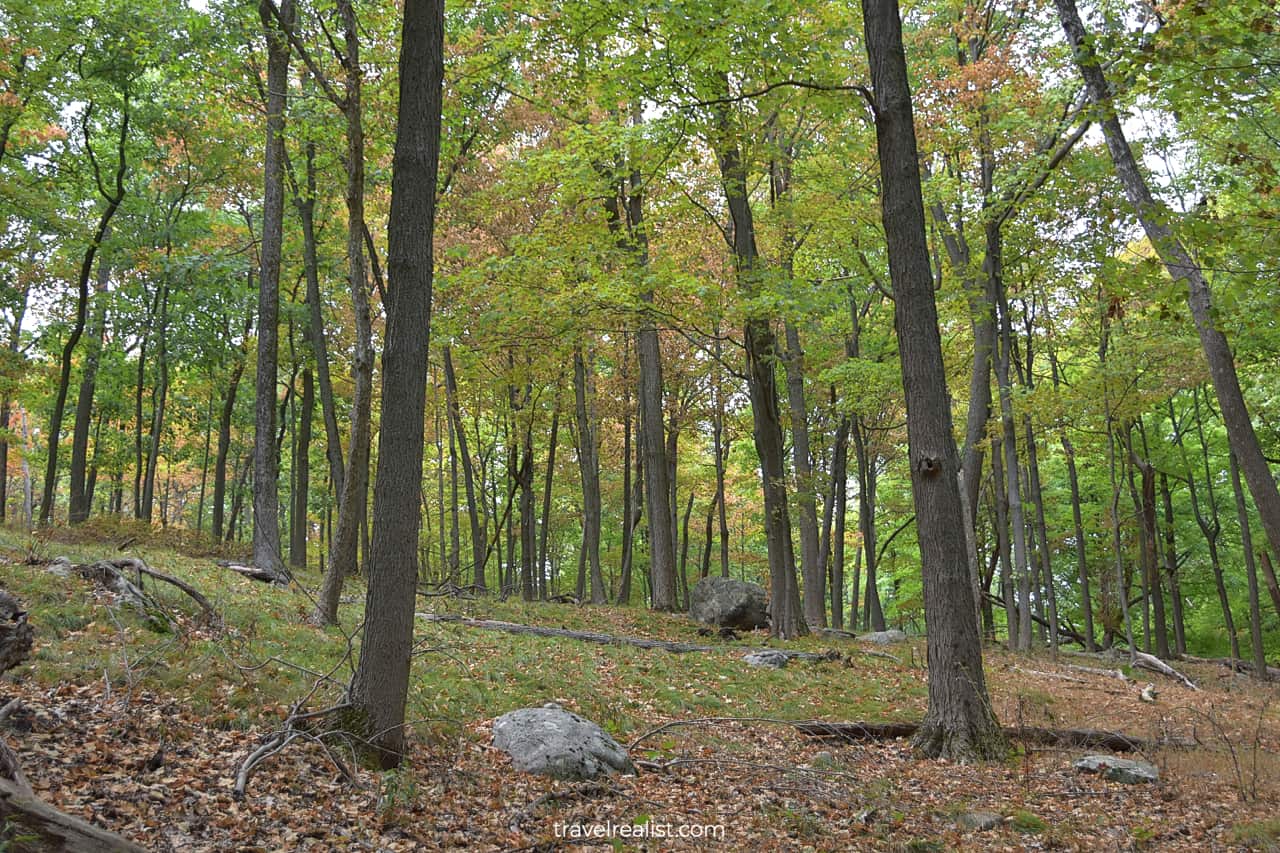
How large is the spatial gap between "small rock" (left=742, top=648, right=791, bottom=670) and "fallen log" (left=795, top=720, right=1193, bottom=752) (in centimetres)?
340

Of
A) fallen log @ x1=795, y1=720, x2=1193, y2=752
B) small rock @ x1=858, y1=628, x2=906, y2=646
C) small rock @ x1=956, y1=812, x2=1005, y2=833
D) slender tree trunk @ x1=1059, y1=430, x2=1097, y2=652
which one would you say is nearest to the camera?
small rock @ x1=956, y1=812, x2=1005, y2=833

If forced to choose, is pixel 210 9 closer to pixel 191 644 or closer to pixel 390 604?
pixel 191 644

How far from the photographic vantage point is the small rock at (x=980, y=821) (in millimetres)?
5234

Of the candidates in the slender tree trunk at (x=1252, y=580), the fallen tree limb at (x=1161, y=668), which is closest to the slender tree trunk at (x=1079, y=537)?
the fallen tree limb at (x=1161, y=668)

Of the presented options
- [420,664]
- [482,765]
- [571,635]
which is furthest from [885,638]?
[482,765]

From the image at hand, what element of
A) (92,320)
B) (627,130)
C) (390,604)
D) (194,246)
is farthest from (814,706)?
(92,320)

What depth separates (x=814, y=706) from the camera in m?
9.44

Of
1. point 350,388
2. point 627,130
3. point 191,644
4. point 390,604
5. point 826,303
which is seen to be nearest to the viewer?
point 390,604

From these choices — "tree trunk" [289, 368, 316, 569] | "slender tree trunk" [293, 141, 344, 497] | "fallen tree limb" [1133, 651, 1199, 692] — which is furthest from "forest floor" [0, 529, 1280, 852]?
"tree trunk" [289, 368, 316, 569]

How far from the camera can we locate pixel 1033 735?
7.72 meters

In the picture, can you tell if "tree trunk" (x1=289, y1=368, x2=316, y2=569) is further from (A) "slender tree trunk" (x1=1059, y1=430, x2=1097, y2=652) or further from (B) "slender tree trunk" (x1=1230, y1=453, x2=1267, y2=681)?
(B) "slender tree trunk" (x1=1230, y1=453, x2=1267, y2=681)

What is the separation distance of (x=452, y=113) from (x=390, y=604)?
6.96 metres

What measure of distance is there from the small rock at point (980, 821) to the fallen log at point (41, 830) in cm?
486

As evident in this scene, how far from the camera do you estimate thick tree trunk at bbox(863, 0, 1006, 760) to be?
275 inches
